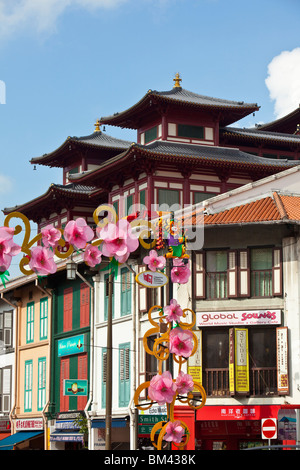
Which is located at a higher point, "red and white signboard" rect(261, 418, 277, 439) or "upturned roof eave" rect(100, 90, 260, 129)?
"upturned roof eave" rect(100, 90, 260, 129)

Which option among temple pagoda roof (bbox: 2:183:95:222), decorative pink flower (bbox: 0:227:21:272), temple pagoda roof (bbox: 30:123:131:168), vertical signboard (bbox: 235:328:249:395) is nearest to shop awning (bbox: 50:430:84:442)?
vertical signboard (bbox: 235:328:249:395)

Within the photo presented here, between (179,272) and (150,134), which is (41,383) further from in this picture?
(179,272)

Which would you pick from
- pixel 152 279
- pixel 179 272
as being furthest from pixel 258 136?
pixel 179 272

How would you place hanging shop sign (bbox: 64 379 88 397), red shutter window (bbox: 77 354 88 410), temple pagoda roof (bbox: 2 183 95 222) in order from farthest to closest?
temple pagoda roof (bbox: 2 183 95 222)
red shutter window (bbox: 77 354 88 410)
hanging shop sign (bbox: 64 379 88 397)

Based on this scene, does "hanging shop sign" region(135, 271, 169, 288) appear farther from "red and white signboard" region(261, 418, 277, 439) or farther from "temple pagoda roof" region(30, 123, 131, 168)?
"temple pagoda roof" region(30, 123, 131, 168)

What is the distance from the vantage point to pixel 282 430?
85.5 feet

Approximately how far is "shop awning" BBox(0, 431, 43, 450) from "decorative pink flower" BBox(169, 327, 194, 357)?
3722cm

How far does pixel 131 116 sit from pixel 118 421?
19.1m

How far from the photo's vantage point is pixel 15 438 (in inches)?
1925

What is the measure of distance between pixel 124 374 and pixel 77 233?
31.4m

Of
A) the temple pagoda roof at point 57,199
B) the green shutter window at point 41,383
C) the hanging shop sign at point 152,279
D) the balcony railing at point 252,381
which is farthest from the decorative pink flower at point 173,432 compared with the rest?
the temple pagoda roof at point 57,199

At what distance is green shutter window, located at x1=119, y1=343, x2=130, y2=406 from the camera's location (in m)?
39.9

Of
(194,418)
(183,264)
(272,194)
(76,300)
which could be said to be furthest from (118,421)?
(183,264)

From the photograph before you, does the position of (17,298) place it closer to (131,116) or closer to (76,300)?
(76,300)
